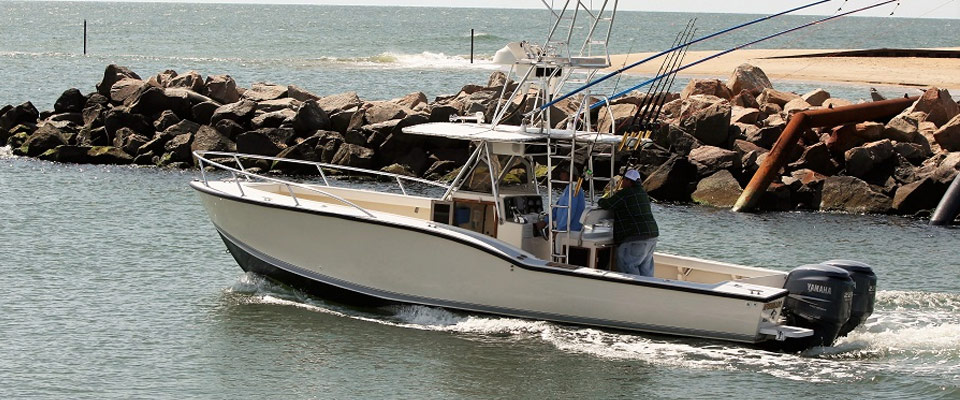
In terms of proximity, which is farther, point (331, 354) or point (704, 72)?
point (704, 72)

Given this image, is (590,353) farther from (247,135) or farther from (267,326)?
(247,135)

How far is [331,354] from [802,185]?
1162 centimetres

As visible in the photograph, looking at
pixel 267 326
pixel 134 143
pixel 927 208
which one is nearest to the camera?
pixel 267 326

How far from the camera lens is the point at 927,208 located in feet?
71.3

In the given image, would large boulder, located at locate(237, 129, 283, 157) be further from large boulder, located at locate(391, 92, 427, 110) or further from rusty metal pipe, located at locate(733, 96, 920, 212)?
rusty metal pipe, located at locate(733, 96, 920, 212)

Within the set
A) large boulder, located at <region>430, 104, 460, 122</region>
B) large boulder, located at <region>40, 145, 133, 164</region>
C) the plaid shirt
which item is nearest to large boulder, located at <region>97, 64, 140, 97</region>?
large boulder, located at <region>40, 145, 133, 164</region>

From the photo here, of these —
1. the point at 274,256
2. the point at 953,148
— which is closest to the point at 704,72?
the point at 953,148

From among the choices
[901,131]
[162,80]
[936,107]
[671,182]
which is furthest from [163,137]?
[936,107]

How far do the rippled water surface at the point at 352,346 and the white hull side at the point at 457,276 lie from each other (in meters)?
0.20

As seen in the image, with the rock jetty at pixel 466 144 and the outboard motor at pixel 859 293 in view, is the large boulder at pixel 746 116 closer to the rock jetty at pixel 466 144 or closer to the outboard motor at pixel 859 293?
the rock jetty at pixel 466 144

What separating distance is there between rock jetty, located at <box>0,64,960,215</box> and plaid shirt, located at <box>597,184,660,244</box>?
7.87 metres

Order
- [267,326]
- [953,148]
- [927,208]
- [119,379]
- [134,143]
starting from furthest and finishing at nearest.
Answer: [134,143]
[953,148]
[927,208]
[267,326]
[119,379]

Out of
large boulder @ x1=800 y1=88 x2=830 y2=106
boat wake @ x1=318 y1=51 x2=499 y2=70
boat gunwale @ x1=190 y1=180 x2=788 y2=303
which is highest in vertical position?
boat gunwale @ x1=190 y1=180 x2=788 y2=303

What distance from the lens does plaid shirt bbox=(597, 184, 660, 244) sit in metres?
13.4
